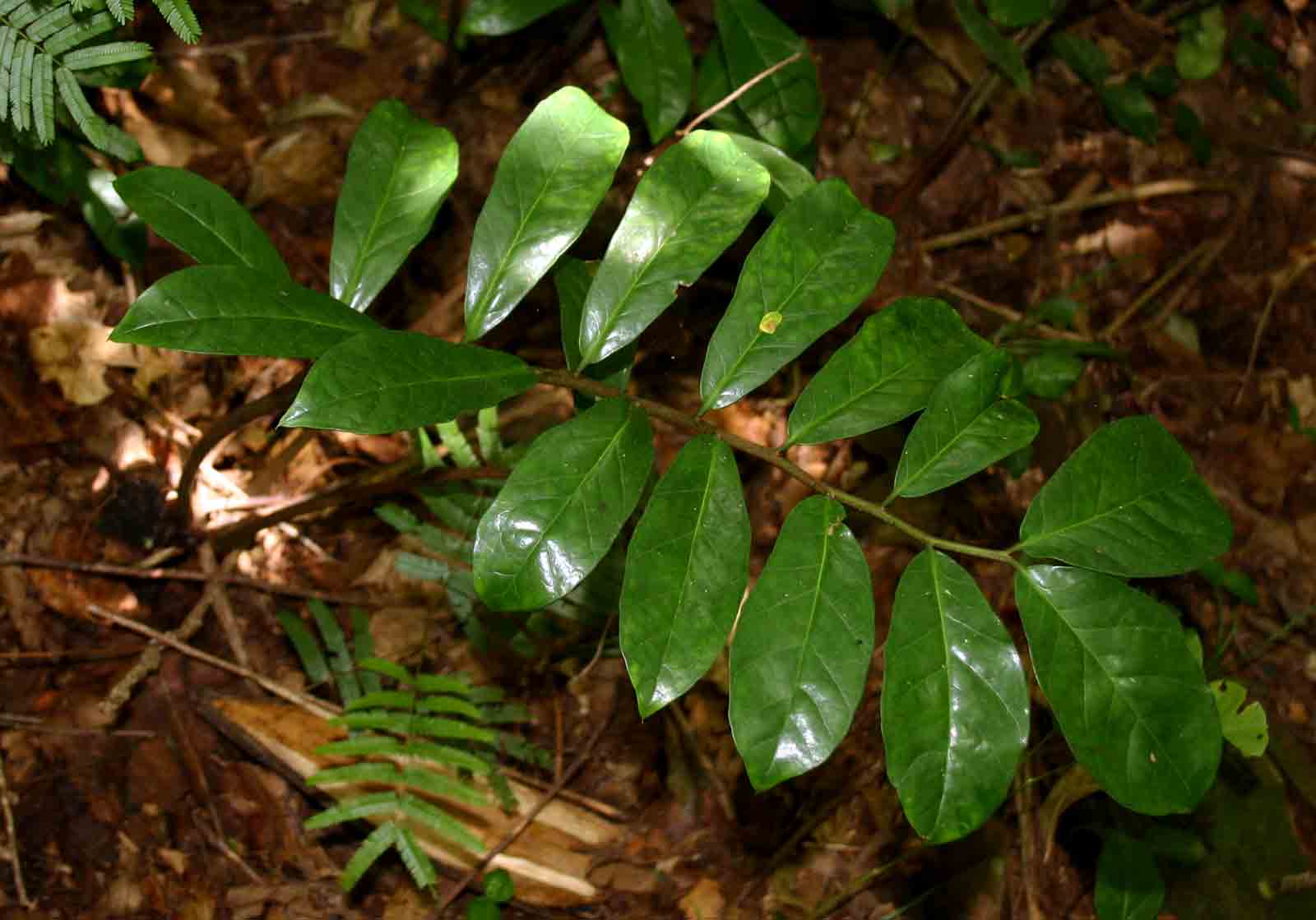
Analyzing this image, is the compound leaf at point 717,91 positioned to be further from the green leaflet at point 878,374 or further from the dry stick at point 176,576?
the dry stick at point 176,576

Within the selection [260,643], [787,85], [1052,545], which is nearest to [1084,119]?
[787,85]

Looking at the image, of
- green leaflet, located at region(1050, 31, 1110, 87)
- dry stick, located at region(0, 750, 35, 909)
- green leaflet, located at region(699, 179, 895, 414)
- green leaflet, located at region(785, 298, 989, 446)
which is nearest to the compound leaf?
green leaflet, located at region(699, 179, 895, 414)

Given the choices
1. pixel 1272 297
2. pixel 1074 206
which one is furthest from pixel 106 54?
pixel 1272 297

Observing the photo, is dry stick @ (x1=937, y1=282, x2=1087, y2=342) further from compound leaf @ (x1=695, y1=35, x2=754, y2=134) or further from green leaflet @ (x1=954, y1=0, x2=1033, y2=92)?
compound leaf @ (x1=695, y1=35, x2=754, y2=134)

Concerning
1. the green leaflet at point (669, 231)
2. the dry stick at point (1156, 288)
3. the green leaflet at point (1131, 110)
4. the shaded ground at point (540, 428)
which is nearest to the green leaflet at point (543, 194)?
the green leaflet at point (669, 231)

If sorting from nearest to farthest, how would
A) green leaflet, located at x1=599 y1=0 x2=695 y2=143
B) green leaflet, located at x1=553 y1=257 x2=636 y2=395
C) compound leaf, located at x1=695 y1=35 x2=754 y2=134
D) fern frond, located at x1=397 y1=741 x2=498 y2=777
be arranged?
1. green leaflet, located at x1=553 y1=257 x2=636 y2=395
2. fern frond, located at x1=397 y1=741 x2=498 y2=777
3. green leaflet, located at x1=599 y1=0 x2=695 y2=143
4. compound leaf, located at x1=695 y1=35 x2=754 y2=134
